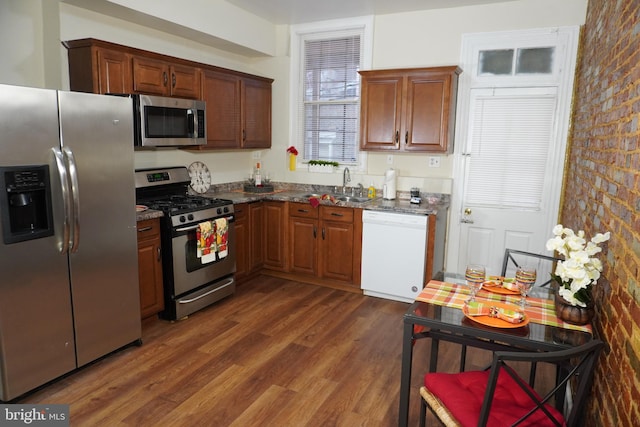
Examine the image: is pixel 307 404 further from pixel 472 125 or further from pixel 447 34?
pixel 447 34

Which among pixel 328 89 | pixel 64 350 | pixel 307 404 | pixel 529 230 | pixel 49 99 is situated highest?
pixel 328 89

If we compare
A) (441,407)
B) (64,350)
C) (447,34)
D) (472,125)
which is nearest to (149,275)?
(64,350)

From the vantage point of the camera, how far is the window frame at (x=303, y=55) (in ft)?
15.1

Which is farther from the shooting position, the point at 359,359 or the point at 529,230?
the point at 529,230

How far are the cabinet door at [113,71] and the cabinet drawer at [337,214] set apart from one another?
6.57 ft

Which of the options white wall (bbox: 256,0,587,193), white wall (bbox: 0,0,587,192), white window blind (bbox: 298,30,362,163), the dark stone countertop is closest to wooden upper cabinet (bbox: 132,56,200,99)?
white wall (bbox: 0,0,587,192)

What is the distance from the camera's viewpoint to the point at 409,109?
416 centimetres

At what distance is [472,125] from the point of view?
13.9 ft

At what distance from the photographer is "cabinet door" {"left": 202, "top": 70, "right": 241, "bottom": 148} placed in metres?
4.18

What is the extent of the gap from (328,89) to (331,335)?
277 cm

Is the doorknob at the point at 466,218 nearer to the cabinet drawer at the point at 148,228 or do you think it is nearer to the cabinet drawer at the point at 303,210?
the cabinet drawer at the point at 303,210

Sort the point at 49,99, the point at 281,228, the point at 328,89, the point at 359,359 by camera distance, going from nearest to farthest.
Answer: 1. the point at 49,99
2. the point at 359,359
3. the point at 281,228
4. the point at 328,89

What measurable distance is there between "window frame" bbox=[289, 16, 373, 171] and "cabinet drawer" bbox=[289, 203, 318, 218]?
30.5 inches

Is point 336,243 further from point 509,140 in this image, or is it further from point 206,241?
point 509,140
